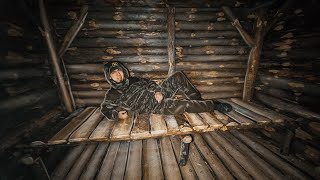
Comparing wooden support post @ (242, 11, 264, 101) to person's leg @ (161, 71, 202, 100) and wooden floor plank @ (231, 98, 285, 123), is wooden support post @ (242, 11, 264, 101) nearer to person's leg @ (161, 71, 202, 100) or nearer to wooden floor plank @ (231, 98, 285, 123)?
wooden floor plank @ (231, 98, 285, 123)

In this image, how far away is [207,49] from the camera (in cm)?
484

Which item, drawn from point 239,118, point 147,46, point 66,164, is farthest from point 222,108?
point 66,164

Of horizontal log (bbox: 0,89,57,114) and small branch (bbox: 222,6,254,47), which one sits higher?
small branch (bbox: 222,6,254,47)

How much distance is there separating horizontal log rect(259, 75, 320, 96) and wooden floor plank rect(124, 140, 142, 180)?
380cm

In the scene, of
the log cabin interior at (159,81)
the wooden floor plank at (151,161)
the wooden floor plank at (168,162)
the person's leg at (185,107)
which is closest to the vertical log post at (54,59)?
the log cabin interior at (159,81)

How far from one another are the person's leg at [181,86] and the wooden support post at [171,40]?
14.3 inches

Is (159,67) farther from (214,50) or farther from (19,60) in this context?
(19,60)

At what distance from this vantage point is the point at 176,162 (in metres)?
3.48

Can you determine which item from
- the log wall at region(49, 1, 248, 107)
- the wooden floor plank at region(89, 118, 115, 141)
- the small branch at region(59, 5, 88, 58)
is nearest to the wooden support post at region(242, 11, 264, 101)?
the log wall at region(49, 1, 248, 107)

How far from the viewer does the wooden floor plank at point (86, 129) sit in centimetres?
287

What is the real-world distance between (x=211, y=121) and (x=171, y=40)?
2.39m

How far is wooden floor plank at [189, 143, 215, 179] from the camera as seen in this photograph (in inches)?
124

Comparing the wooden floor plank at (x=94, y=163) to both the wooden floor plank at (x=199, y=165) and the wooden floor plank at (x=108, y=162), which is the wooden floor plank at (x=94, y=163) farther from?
the wooden floor plank at (x=199, y=165)

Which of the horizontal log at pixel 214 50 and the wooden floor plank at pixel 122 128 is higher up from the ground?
the horizontal log at pixel 214 50
